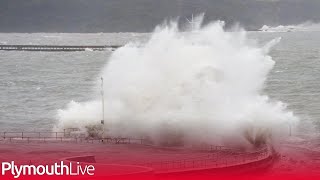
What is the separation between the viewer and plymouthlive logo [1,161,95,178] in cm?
1635

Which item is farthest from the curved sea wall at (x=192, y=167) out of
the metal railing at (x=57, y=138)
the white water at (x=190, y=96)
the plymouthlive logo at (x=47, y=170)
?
the metal railing at (x=57, y=138)

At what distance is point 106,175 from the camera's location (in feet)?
59.0

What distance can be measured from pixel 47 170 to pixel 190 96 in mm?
12699

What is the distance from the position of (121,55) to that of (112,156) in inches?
516

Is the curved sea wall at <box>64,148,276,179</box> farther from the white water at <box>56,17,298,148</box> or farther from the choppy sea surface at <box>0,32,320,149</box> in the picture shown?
the choppy sea surface at <box>0,32,320,149</box>

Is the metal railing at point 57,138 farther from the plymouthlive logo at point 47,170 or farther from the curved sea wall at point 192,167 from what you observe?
the plymouthlive logo at point 47,170

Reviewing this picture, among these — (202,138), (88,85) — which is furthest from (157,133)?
(88,85)

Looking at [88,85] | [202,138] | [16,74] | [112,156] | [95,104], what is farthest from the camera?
[16,74]

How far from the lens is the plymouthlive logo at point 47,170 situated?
53.6ft

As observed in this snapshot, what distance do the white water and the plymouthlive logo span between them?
26.3ft

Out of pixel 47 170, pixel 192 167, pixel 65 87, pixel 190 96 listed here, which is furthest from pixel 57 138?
pixel 65 87

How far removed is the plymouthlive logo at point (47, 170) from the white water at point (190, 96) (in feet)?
26.3

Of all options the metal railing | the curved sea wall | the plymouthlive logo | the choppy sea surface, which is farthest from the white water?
the plymouthlive logo

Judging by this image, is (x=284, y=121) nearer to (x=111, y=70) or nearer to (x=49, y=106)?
(x=111, y=70)
